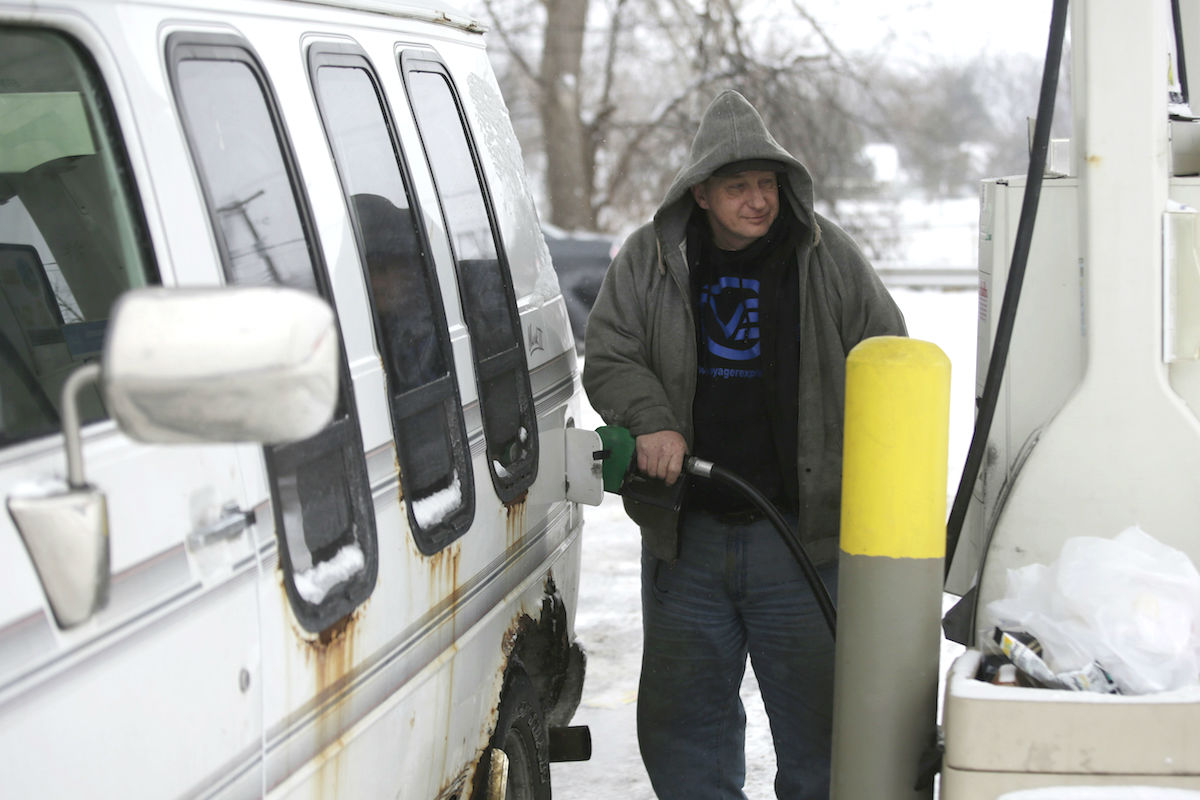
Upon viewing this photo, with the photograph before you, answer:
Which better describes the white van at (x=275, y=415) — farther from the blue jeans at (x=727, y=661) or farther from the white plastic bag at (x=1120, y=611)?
the white plastic bag at (x=1120, y=611)

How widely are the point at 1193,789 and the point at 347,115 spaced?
75.1 inches

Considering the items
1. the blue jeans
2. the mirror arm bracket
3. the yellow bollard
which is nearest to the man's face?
the blue jeans

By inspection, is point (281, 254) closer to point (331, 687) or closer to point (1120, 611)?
point (331, 687)

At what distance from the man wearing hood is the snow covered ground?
79 centimetres

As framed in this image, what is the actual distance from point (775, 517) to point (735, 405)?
38cm

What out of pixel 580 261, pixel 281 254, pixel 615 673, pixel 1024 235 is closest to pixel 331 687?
pixel 281 254

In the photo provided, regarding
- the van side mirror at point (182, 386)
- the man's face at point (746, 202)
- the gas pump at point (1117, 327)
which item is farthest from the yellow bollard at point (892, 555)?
the van side mirror at point (182, 386)

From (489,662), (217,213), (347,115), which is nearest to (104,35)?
(217,213)

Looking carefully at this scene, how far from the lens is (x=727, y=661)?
3502 mm

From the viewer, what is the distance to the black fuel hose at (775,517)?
3.13m

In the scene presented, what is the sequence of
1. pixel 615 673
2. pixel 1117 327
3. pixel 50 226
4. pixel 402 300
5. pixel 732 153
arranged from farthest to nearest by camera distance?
pixel 615 673 < pixel 732 153 < pixel 50 226 < pixel 402 300 < pixel 1117 327

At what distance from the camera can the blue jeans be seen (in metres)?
3.36

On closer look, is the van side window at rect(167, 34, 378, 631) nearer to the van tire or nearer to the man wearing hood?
the van tire

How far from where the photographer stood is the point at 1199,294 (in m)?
2.39
